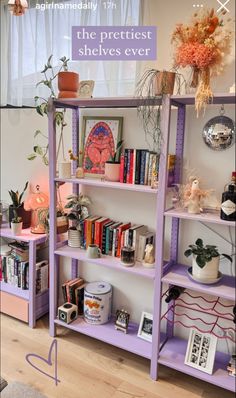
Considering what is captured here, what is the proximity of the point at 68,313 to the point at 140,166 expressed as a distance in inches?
41.4

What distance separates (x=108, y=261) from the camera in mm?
2014

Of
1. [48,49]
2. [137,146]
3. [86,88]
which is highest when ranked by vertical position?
[48,49]

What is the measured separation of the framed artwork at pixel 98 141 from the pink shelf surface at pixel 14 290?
0.96m

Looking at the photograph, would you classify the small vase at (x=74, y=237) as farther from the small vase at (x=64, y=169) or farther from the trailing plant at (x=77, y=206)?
the small vase at (x=64, y=169)

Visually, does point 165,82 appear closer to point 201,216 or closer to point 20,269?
point 201,216

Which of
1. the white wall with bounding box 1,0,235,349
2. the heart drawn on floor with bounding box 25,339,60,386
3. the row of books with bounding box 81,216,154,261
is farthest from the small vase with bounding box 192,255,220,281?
the heart drawn on floor with bounding box 25,339,60,386

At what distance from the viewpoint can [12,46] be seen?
2414 millimetres

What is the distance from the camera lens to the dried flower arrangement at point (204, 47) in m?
1.52

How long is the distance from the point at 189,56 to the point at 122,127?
0.62 metres

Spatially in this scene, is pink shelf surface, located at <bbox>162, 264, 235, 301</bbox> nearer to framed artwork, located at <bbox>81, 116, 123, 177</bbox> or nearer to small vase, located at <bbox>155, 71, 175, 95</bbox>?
framed artwork, located at <bbox>81, 116, 123, 177</bbox>

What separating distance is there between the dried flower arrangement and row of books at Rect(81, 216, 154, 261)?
824 millimetres

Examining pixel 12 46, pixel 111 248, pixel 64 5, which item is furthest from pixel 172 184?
pixel 12 46

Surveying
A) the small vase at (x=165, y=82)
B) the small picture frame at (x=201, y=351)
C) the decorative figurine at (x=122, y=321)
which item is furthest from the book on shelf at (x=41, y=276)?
the small vase at (x=165, y=82)

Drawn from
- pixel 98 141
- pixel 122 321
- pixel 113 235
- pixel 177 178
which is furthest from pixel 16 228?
pixel 177 178
